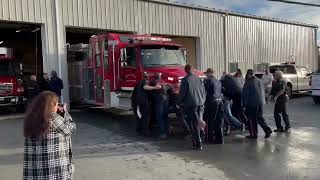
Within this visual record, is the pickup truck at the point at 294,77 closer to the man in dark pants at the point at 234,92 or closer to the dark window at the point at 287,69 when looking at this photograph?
the dark window at the point at 287,69

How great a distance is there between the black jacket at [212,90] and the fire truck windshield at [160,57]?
11.4ft

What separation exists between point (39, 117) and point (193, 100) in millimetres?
5325

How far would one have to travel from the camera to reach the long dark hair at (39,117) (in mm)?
3986

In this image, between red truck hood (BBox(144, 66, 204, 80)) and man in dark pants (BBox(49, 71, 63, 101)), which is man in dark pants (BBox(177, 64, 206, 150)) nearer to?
red truck hood (BBox(144, 66, 204, 80))

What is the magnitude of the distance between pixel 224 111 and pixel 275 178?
3975mm

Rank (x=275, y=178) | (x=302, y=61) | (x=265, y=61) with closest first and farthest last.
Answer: (x=275, y=178) → (x=265, y=61) → (x=302, y=61)

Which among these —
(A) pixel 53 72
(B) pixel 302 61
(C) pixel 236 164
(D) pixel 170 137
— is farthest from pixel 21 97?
(B) pixel 302 61

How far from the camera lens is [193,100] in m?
8.97

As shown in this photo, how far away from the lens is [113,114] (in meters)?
15.8

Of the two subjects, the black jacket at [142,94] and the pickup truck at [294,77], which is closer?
the black jacket at [142,94]

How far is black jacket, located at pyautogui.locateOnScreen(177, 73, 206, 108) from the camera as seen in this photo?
29.5 ft

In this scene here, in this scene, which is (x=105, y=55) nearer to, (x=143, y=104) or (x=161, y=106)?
(x=143, y=104)

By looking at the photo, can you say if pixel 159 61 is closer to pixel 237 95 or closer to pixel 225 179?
pixel 237 95

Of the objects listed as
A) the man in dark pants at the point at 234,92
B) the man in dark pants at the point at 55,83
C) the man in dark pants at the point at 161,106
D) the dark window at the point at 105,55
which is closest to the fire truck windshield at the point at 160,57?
the dark window at the point at 105,55
